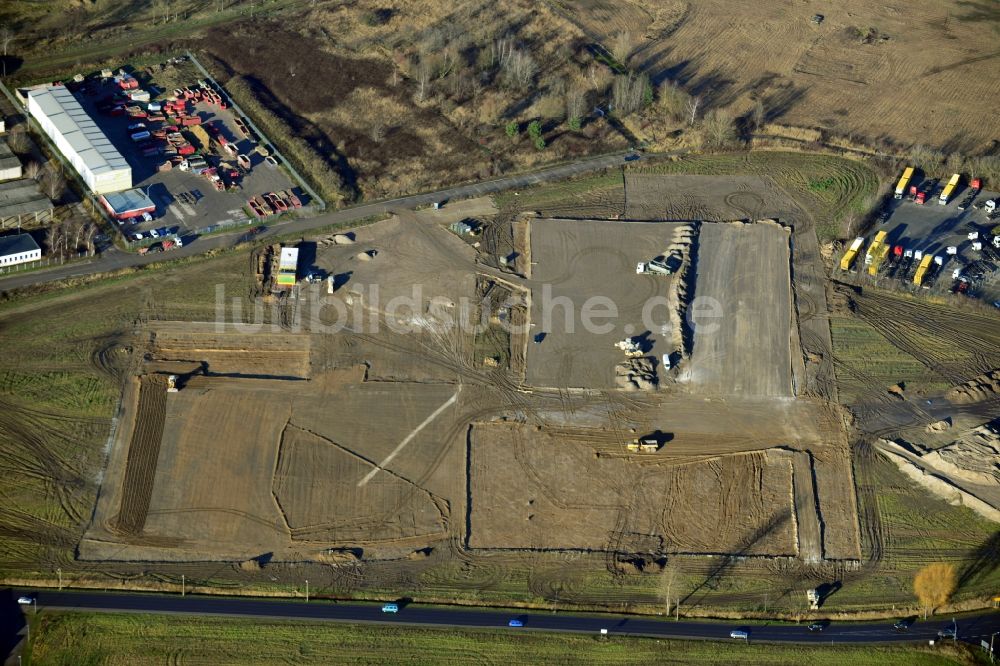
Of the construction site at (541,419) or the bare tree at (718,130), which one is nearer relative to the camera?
the construction site at (541,419)

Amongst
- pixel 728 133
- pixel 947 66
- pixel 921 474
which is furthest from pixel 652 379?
pixel 947 66

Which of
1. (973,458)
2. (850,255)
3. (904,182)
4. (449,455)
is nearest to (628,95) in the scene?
(904,182)

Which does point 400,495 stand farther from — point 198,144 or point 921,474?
point 198,144

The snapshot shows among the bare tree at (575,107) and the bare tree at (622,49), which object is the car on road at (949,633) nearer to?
the bare tree at (575,107)

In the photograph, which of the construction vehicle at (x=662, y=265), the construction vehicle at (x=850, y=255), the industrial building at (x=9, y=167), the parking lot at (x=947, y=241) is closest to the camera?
the construction vehicle at (x=662, y=265)

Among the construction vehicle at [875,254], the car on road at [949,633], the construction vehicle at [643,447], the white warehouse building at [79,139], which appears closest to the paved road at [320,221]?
the white warehouse building at [79,139]

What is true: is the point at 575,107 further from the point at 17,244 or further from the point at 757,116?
the point at 17,244

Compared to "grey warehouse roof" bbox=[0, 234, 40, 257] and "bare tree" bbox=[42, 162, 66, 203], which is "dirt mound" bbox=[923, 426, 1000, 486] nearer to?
"grey warehouse roof" bbox=[0, 234, 40, 257]
